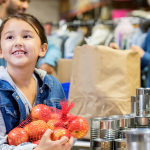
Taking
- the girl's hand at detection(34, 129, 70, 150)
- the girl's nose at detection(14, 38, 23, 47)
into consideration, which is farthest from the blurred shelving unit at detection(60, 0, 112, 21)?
the girl's hand at detection(34, 129, 70, 150)

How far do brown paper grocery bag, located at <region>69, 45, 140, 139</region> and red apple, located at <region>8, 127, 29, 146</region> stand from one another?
1.77ft

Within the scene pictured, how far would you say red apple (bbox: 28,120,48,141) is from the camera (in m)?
0.84

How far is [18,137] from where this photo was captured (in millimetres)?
846

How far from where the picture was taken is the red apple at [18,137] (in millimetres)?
846

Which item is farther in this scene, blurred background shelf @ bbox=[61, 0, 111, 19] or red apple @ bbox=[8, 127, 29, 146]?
blurred background shelf @ bbox=[61, 0, 111, 19]

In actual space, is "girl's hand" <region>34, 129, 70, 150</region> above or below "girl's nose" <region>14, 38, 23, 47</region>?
below

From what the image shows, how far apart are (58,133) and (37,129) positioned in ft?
0.28

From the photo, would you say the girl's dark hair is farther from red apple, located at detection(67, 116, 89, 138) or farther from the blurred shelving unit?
the blurred shelving unit

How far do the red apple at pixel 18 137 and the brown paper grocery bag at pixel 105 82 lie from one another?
0.54 m

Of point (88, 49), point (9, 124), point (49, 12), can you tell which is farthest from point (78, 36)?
point (49, 12)

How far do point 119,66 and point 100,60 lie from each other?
106mm

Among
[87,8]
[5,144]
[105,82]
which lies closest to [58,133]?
[5,144]

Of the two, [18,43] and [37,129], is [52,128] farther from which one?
[18,43]

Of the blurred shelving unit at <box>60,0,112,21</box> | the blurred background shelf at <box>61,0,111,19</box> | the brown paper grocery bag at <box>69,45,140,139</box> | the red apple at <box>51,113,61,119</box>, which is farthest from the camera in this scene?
the blurred shelving unit at <box>60,0,112,21</box>
